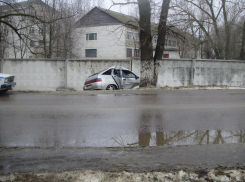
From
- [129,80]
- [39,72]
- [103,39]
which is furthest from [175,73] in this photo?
[103,39]

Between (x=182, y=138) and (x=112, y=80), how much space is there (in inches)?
340

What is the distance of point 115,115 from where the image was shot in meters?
6.91

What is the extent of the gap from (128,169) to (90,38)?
36264 millimetres

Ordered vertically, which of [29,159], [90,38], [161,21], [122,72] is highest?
[90,38]

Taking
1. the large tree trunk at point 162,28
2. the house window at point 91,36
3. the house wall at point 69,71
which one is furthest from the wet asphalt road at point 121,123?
the house window at point 91,36

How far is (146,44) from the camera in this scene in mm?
13156

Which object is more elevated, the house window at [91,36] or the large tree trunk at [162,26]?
the house window at [91,36]

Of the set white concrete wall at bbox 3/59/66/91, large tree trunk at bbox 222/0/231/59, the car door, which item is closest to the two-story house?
large tree trunk at bbox 222/0/231/59

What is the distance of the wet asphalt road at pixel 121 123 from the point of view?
505cm

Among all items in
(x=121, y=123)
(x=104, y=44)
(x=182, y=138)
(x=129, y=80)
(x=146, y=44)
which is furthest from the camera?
(x=104, y=44)

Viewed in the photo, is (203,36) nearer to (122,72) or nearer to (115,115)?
(122,72)

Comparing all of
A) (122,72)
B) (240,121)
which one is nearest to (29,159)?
(240,121)

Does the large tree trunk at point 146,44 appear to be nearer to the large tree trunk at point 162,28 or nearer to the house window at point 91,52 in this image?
the large tree trunk at point 162,28

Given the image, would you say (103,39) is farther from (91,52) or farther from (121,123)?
(121,123)
